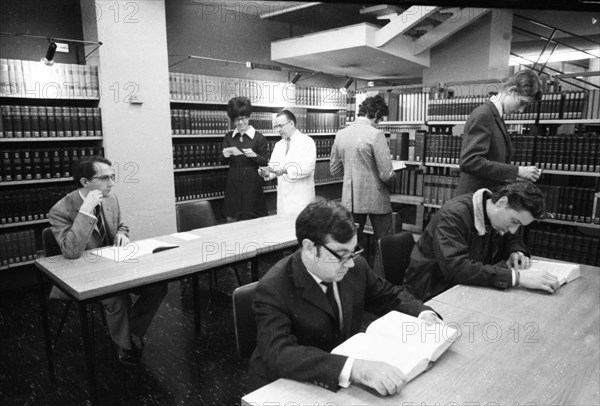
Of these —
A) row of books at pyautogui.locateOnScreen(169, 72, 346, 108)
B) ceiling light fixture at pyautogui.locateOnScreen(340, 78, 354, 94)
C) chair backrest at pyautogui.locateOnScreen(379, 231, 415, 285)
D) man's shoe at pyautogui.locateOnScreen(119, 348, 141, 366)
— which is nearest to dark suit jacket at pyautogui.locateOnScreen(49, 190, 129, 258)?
man's shoe at pyautogui.locateOnScreen(119, 348, 141, 366)

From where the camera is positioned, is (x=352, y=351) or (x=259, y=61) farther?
(x=259, y=61)

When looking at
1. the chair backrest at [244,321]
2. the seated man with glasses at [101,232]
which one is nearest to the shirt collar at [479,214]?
the chair backrest at [244,321]

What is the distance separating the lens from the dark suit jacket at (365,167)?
11.8ft

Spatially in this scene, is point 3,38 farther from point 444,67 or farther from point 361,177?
point 444,67

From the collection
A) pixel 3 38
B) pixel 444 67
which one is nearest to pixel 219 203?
pixel 3 38

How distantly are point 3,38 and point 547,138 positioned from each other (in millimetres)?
4684

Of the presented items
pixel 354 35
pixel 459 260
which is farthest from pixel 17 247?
pixel 354 35

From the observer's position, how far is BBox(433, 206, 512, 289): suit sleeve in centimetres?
186

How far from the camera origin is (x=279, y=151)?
384cm

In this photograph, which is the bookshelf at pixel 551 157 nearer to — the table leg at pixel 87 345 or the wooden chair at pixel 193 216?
the wooden chair at pixel 193 216

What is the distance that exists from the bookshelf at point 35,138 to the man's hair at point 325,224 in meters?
3.10

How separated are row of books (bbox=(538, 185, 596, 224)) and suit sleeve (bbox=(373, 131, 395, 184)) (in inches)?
56.5

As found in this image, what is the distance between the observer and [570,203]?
376cm

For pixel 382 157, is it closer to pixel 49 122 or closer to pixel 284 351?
pixel 284 351
